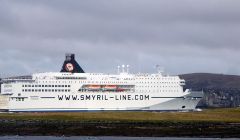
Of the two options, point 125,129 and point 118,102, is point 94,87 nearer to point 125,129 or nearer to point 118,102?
point 118,102

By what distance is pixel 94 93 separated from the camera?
140375mm

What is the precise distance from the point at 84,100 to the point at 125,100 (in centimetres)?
809

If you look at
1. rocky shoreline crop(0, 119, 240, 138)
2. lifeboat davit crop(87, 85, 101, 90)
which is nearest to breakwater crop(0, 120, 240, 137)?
rocky shoreline crop(0, 119, 240, 138)

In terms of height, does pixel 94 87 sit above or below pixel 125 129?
above

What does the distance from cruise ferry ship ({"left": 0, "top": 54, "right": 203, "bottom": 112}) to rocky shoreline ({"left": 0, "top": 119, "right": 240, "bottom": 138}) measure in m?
46.3

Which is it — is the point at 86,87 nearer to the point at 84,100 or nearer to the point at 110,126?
the point at 84,100

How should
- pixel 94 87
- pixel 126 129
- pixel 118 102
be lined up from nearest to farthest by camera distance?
pixel 126 129, pixel 118 102, pixel 94 87

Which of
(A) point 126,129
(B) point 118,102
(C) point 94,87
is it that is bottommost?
(A) point 126,129

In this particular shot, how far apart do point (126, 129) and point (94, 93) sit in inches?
2309

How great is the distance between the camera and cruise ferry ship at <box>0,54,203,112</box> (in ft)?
451

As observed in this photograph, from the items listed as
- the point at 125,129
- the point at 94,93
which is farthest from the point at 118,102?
the point at 125,129

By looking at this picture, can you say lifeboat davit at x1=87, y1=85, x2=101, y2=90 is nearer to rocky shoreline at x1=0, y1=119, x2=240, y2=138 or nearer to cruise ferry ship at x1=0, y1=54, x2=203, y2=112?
cruise ferry ship at x1=0, y1=54, x2=203, y2=112

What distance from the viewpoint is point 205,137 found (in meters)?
73.2

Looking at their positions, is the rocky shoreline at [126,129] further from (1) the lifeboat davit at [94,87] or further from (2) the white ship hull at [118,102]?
(1) the lifeboat davit at [94,87]
